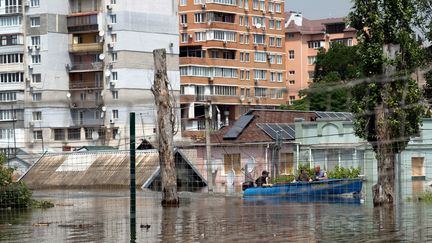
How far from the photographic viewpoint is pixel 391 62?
3034 centimetres

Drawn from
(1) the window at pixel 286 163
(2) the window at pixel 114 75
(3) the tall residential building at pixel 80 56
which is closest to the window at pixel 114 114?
(3) the tall residential building at pixel 80 56

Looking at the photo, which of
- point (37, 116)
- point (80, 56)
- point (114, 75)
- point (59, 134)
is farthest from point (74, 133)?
point (114, 75)

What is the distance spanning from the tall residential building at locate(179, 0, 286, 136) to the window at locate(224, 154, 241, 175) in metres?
41.6

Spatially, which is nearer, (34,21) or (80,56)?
(34,21)

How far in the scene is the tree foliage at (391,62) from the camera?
30672 millimetres

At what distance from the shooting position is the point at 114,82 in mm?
82750

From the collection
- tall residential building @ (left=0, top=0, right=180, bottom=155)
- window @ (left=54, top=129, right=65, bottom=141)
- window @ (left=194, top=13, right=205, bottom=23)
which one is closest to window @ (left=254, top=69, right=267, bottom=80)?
window @ (left=194, top=13, right=205, bottom=23)

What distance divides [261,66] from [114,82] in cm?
2558

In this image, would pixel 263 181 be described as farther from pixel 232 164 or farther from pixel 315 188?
pixel 232 164

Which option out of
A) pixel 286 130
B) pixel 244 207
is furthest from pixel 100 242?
pixel 286 130

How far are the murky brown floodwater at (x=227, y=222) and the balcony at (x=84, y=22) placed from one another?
4883 centimetres

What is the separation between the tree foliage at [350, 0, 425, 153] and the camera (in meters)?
30.7

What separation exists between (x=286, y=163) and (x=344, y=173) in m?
7.97

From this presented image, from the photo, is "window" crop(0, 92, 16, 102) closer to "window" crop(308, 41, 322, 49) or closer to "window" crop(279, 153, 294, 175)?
"window" crop(308, 41, 322, 49)
